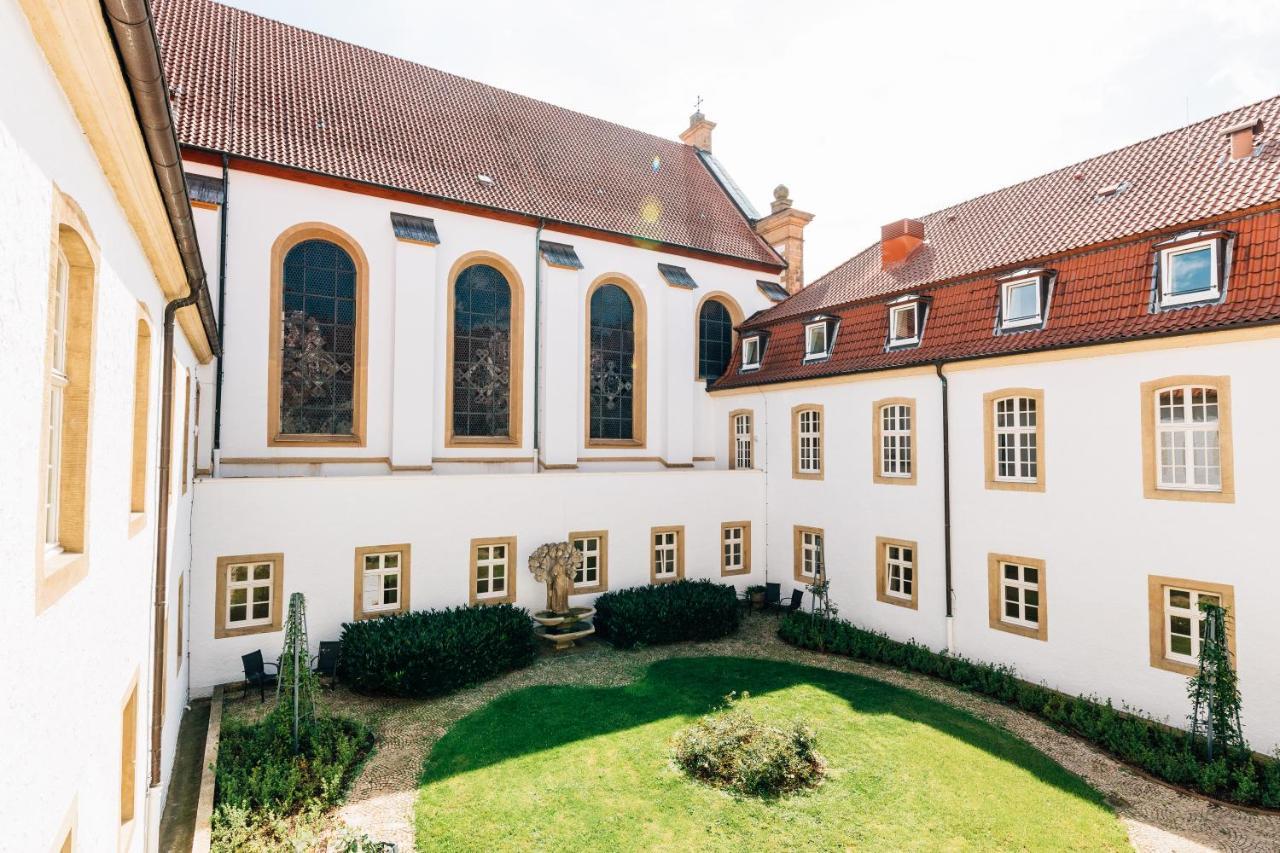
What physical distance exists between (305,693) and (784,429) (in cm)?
1310

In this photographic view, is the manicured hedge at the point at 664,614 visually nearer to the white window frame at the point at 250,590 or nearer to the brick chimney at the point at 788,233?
the white window frame at the point at 250,590

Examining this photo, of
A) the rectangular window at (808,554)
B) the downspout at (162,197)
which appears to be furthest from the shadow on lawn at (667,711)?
the rectangular window at (808,554)

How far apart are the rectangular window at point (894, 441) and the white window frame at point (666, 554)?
17.7 feet

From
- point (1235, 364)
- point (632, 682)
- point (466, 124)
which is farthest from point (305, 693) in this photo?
point (466, 124)

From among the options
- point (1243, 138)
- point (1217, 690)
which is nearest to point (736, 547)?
point (1217, 690)

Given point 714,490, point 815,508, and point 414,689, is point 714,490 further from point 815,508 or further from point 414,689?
point 414,689

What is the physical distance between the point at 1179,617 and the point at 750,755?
742 centimetres

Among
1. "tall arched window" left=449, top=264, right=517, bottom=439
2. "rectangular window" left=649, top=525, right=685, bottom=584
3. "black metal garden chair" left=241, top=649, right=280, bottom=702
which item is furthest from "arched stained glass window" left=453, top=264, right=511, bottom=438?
A: "black metal garden chair" left=241, top=649, right=280, bottom=702

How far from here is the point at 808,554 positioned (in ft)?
59.8

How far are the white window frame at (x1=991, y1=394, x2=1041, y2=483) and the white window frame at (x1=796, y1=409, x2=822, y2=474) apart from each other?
186 inches

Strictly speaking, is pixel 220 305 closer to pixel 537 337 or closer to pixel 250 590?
pixel 250 590

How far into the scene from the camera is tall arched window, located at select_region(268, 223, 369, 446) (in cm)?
1543

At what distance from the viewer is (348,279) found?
1639cm

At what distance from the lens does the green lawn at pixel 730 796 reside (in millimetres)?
7930
